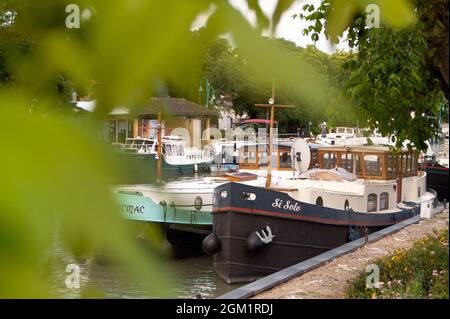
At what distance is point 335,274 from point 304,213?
425 cm

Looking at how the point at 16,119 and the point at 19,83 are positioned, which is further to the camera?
the point at 19,83

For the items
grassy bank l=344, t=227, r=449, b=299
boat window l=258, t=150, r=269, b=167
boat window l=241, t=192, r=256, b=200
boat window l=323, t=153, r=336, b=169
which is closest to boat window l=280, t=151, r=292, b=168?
boat window l=258, t=150, r=269, b=167

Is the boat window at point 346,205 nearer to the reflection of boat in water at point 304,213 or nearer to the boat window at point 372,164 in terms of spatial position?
the reflection of boat in water at point 304,213

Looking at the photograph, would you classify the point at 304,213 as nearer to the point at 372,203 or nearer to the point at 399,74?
the point at 372,203

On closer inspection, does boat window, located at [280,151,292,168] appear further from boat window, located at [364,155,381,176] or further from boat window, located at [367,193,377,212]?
boat window, located at [367,193,377,212]

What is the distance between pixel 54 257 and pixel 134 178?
3.4 inches

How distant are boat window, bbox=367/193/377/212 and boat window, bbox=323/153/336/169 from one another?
137 centimetres

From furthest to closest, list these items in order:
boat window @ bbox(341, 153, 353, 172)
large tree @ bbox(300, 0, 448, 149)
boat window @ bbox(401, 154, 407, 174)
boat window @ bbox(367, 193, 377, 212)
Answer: boat window @ bbox(401, 154, 407, 174) → boat window @ bbox(341, 153, 353, 172) → boat window @ bbox(367, 193, 377, 212) → large tree @ bbox(300, 0, 448, 149)

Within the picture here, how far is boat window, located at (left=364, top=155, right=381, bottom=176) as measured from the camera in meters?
14.0

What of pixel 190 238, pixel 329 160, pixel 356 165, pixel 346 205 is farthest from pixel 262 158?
pixel 346 205

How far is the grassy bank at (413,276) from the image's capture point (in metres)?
5.60

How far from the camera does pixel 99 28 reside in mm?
403

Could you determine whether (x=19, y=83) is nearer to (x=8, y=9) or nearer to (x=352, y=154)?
(x=8, y=9)
